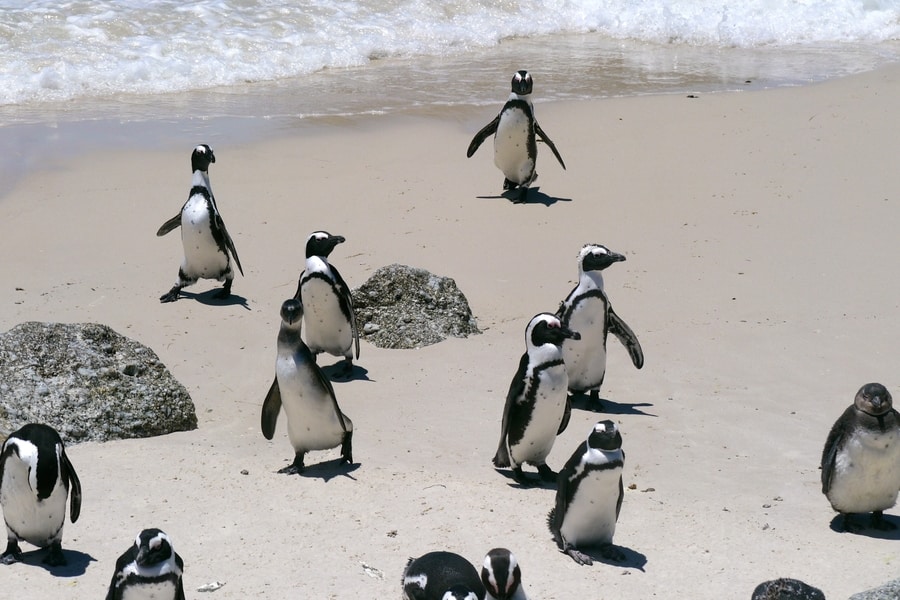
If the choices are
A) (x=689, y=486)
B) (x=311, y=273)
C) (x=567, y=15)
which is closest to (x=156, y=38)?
(x=567, y=15)

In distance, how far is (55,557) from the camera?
535cm

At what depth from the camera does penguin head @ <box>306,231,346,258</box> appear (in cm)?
811

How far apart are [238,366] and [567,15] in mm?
13674

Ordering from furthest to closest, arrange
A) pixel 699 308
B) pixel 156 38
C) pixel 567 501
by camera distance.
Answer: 1. pixel 156 38
2. pixel 699 308
3. pixel 567 501

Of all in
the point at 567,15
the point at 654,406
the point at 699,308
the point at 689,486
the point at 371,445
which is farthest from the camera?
the point at 567,15

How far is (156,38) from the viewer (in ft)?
58.3

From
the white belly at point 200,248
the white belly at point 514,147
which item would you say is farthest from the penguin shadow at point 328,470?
the white belly at point 514,147

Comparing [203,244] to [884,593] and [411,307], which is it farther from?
[884,593]

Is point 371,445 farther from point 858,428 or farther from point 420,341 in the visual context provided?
point 858,428

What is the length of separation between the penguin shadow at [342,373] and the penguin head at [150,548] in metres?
3.53

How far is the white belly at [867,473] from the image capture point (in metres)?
5.73

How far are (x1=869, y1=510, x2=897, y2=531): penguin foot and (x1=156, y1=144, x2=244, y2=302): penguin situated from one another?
4914 mm

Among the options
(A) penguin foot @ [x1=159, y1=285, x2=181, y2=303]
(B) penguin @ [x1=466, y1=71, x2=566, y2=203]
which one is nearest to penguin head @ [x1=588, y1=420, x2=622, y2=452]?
(A) penguin foot @ [x1=159, y1=285, x2=181, y2=303]

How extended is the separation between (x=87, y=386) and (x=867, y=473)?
390cm
